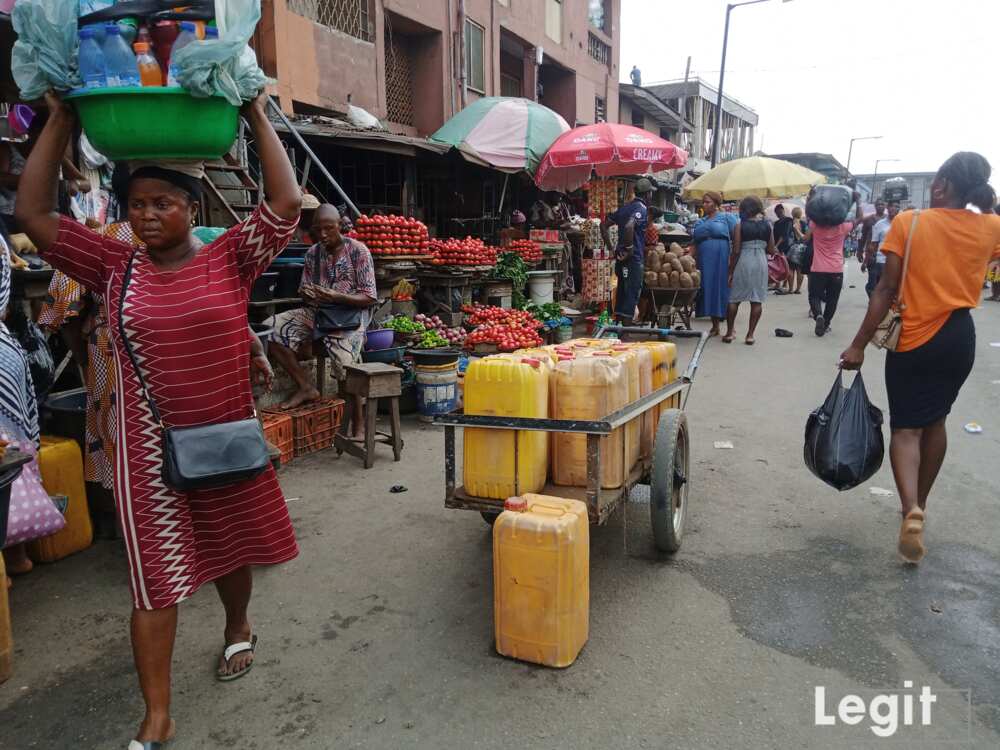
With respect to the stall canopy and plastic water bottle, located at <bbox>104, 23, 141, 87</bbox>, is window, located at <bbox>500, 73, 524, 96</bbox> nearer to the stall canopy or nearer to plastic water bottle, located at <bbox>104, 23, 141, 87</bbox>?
the stall canopy

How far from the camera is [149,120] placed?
212cm

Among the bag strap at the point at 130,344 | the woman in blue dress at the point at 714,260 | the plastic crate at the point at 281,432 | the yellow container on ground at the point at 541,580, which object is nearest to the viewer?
the bag strap at the point at 130,344

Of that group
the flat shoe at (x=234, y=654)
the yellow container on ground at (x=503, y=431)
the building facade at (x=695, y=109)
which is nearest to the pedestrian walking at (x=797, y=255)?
the building facade at (x=695, y=109)

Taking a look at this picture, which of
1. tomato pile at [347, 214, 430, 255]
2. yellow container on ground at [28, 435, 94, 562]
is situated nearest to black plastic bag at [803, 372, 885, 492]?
yellow container on ground at [28, 435, 94, 562]

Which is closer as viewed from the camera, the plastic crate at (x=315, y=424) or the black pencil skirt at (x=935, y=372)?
the black pencil skirt at (x=935, y=372)

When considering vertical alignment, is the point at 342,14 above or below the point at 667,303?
above

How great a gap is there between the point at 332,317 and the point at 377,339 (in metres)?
1.03

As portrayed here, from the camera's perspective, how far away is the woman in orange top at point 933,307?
3.63 meters

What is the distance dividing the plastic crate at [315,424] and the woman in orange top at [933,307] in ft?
13.3

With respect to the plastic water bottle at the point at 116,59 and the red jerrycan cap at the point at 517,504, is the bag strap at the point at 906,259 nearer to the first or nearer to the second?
the red jerrycan cap at the point at 517,504

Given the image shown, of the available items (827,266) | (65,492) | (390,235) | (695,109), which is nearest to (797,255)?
(827,266)

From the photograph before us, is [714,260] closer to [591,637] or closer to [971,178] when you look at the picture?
[971,178]

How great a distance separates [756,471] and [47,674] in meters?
4.44

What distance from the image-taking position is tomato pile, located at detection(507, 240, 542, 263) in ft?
36.7
